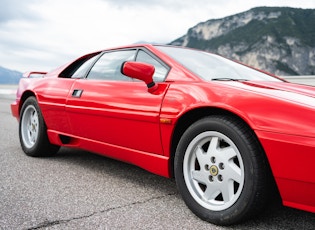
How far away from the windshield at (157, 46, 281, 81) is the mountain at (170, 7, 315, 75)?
10115 centimetres

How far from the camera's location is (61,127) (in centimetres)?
369

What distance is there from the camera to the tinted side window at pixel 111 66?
126 inches

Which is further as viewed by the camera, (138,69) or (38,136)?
(38,136)

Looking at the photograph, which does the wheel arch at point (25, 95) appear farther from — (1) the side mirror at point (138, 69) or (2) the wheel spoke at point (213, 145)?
(2) the wheel spoke at point (213, 145)

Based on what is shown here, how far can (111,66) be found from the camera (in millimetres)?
3350

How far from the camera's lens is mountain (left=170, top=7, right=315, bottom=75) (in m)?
104

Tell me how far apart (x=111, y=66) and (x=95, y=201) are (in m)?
1.29

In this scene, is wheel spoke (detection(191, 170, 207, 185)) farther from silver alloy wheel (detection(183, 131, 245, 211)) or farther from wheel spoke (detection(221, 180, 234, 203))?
wheel spoke (detection(221, 180, 234, 203))

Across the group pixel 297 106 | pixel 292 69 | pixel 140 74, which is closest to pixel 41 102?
pixel 140 74

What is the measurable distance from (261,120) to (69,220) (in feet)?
4.25

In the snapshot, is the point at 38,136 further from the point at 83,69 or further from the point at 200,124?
the point at 200,124

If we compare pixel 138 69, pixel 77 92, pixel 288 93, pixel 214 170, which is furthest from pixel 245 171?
pixel 77 92

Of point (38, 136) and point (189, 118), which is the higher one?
point (189, 118)

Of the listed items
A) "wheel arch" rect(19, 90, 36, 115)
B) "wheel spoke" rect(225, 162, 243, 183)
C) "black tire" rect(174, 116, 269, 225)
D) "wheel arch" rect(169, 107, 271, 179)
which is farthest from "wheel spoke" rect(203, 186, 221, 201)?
"wheel arch" rect(19, 90, 36, 115)
